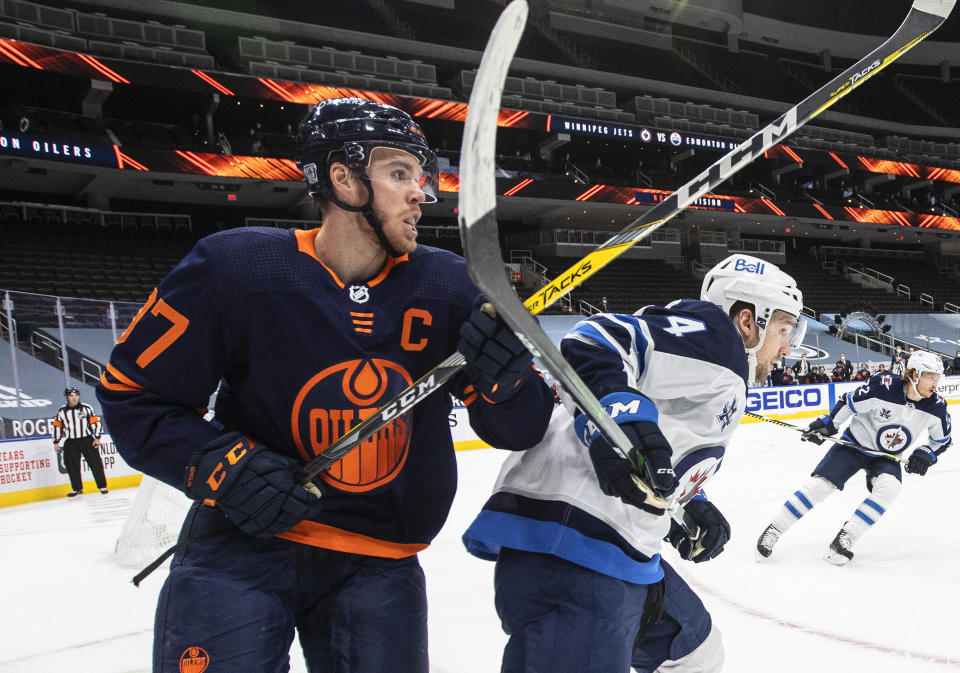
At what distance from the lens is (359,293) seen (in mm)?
1379

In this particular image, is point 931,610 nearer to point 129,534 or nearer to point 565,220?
point 129,534

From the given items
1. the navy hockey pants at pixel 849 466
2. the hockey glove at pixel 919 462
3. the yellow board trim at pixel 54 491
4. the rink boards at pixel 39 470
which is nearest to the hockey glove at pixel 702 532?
the navy hockey pants at pixel 849 466

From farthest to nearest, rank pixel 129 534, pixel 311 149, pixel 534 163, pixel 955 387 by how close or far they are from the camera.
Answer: pixel 534 163 < pixel 955 387 < pixel 129 534 < pixel 311 149

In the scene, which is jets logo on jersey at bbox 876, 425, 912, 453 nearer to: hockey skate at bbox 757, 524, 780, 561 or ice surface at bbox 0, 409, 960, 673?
ice surface at bbox 0, 409, 960, 673

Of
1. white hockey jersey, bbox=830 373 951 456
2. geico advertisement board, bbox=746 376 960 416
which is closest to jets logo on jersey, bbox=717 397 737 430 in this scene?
white hockey jersey, bbox=830 373 951 456

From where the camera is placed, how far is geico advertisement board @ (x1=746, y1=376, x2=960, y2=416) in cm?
1133

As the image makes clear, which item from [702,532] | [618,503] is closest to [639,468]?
[618,503]

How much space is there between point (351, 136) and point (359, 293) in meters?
0.31

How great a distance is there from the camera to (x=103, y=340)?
6996mm

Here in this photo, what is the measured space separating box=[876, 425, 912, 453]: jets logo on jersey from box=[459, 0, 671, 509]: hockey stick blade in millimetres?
3885

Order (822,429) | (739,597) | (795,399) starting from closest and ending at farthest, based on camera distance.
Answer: (739,597), (822,429), (795,399)

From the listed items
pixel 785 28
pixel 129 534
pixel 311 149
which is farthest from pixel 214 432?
pixel 785 28

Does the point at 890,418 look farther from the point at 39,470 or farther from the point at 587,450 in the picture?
the point at 39,470

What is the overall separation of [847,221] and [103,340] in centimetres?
2244
